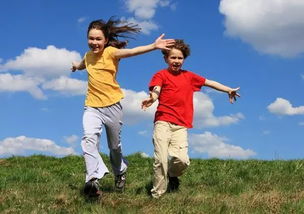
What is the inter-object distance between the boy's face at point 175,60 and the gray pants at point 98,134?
3.68 feet

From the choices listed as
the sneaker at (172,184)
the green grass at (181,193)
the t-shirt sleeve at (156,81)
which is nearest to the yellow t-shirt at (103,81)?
the t-shirt sleeve at (156,81)

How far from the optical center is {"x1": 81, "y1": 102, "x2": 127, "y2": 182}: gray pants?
27.1 feet

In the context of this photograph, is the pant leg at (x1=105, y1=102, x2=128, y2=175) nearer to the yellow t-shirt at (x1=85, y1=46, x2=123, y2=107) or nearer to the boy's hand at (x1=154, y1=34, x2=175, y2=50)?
the yellow t-shirt at (x1=85, y1=46, x2=123, y2=107)

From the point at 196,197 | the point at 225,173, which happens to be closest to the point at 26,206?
the point at 196,197

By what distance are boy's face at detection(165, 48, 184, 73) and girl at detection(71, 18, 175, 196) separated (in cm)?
53

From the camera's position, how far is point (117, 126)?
8797 mm

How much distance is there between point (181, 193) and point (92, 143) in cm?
174

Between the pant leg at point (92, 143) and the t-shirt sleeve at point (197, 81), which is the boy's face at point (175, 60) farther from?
the pant leg at point (92, 143)

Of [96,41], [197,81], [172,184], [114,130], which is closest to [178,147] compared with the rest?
[172,184]

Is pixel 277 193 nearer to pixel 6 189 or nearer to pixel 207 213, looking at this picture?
pixel 207 213

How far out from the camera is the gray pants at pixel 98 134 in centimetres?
827

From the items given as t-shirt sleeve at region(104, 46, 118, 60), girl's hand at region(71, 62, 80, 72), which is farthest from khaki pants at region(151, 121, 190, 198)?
girl's hand at region(71, 62, 80, 72)

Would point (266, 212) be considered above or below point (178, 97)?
below

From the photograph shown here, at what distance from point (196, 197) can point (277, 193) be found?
Result: 1.45 meters
